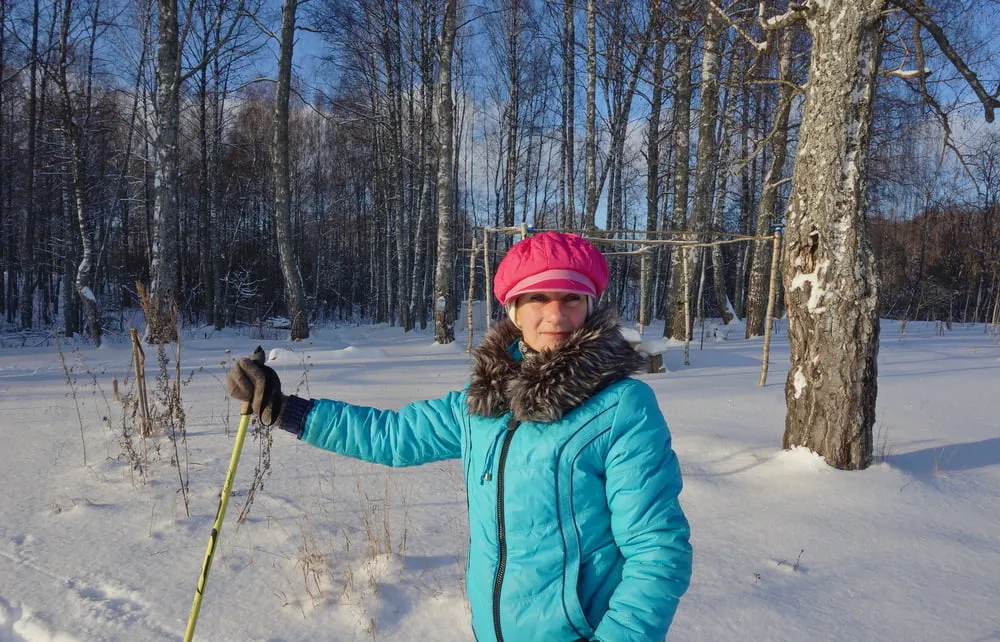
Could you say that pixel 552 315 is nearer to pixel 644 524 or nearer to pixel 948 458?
pixel 644 524

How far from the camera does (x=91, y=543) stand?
9.29 ft

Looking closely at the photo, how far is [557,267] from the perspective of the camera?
1.42 m

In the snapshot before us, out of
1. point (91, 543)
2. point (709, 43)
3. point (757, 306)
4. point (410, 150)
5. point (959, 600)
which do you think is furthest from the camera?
point (410, 150)

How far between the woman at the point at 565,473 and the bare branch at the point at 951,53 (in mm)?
3903

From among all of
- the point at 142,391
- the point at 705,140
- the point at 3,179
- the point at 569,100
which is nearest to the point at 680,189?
the point at 705,140

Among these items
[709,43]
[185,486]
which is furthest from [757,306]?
[185,486]

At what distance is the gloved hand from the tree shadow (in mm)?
4031

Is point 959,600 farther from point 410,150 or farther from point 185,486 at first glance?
point 410,150

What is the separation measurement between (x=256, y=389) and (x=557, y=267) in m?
0.90

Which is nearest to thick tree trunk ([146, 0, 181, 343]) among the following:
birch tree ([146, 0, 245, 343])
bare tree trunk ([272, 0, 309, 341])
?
birch tree ([146, 0, 245, 343])

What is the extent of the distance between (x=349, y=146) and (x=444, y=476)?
24.3 metres

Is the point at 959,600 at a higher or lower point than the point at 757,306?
lower

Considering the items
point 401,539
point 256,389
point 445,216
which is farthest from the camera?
point 445,216

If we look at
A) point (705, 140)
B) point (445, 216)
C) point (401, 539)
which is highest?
point (705, 140)
